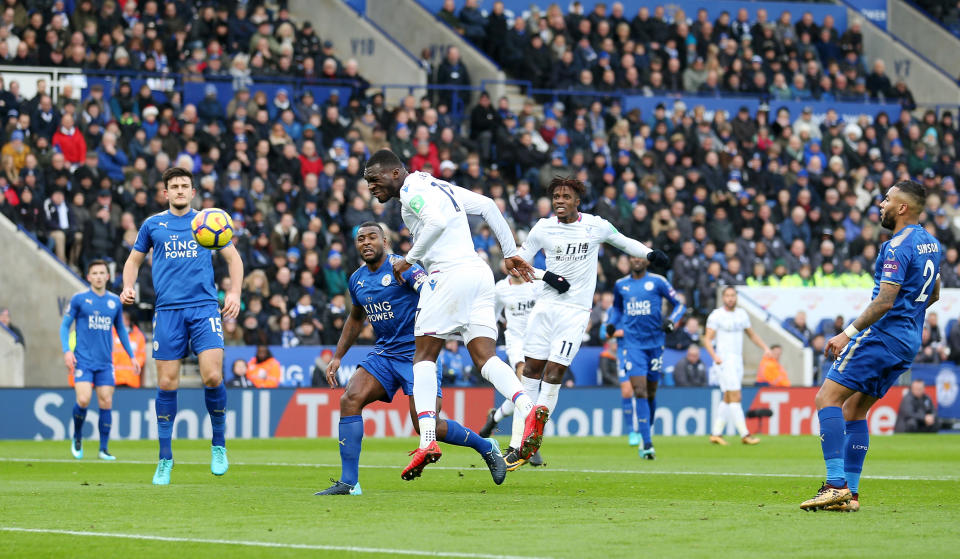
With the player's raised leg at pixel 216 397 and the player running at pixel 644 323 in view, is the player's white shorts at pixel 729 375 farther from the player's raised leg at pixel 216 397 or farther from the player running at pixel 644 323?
the player's raised leg at pixel 216 397

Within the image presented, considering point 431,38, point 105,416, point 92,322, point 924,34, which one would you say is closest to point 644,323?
point 105,416

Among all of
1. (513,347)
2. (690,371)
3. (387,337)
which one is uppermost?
(387,337)

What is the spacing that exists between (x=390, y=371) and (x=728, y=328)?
12638 millimetres

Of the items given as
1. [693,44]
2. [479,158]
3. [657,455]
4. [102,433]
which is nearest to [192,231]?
[102,433]

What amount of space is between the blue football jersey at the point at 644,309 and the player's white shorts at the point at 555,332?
3528 millimetres

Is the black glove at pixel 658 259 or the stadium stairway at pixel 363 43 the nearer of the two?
the black glove at pixel 658 259

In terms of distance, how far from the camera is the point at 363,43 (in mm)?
33375

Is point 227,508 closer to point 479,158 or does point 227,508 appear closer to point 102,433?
point 102,433

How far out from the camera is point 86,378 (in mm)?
18156

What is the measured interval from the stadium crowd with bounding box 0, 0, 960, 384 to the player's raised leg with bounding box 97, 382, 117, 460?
5.76 metres

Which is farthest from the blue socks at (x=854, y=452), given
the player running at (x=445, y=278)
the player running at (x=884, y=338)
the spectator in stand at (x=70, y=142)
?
the spectator in stand at (x=70, y=142)

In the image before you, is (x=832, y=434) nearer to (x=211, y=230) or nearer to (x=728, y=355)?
(x=211, y=230)

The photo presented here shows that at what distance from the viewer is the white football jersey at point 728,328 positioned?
23.0 meters

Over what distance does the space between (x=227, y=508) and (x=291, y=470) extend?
470cm
